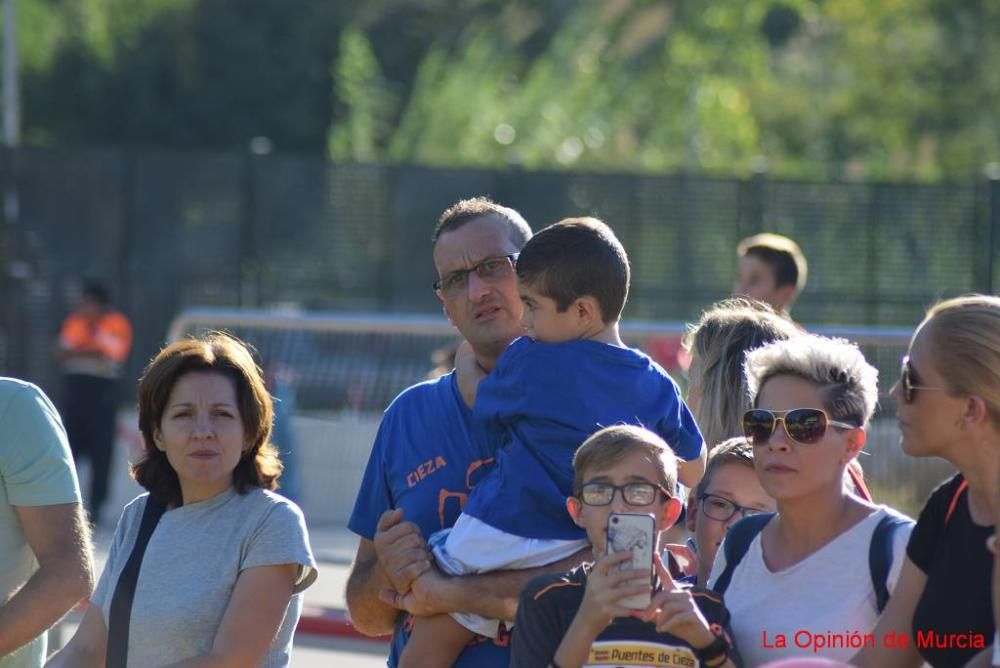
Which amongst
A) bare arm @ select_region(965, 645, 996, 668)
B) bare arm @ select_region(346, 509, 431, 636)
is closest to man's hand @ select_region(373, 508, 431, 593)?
bare arm @ select_region(346, 509, 431, 636)

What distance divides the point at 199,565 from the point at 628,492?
3.90 ft

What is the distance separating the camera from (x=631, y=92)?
1494 inches

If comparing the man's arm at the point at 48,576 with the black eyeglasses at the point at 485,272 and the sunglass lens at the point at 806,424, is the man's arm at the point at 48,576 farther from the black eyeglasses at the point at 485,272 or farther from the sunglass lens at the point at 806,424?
the sunglass lens at the point at 806,424

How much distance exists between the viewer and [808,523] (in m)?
3.44

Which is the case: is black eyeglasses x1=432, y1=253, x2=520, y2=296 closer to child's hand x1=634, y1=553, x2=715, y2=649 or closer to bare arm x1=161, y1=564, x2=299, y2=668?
bare arm x1=161, y1=564, x2=299, y2=668

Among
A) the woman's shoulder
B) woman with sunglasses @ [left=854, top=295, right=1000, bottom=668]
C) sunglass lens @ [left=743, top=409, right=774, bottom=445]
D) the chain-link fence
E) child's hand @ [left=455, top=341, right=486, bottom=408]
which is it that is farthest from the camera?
the chain-link fence

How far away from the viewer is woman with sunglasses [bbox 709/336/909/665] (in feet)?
10.9

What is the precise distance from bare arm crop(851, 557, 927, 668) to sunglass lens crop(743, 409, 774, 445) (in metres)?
0.42

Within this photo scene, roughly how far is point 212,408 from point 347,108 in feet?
107

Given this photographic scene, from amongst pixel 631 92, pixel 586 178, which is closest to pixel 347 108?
pixel 631 92

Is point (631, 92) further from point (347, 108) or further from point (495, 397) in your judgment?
point (495, 397)

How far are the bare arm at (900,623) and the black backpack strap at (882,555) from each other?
0.06 metres

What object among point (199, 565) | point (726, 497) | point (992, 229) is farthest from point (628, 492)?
point (992, 229)

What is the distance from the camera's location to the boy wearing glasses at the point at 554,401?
3602 mm
